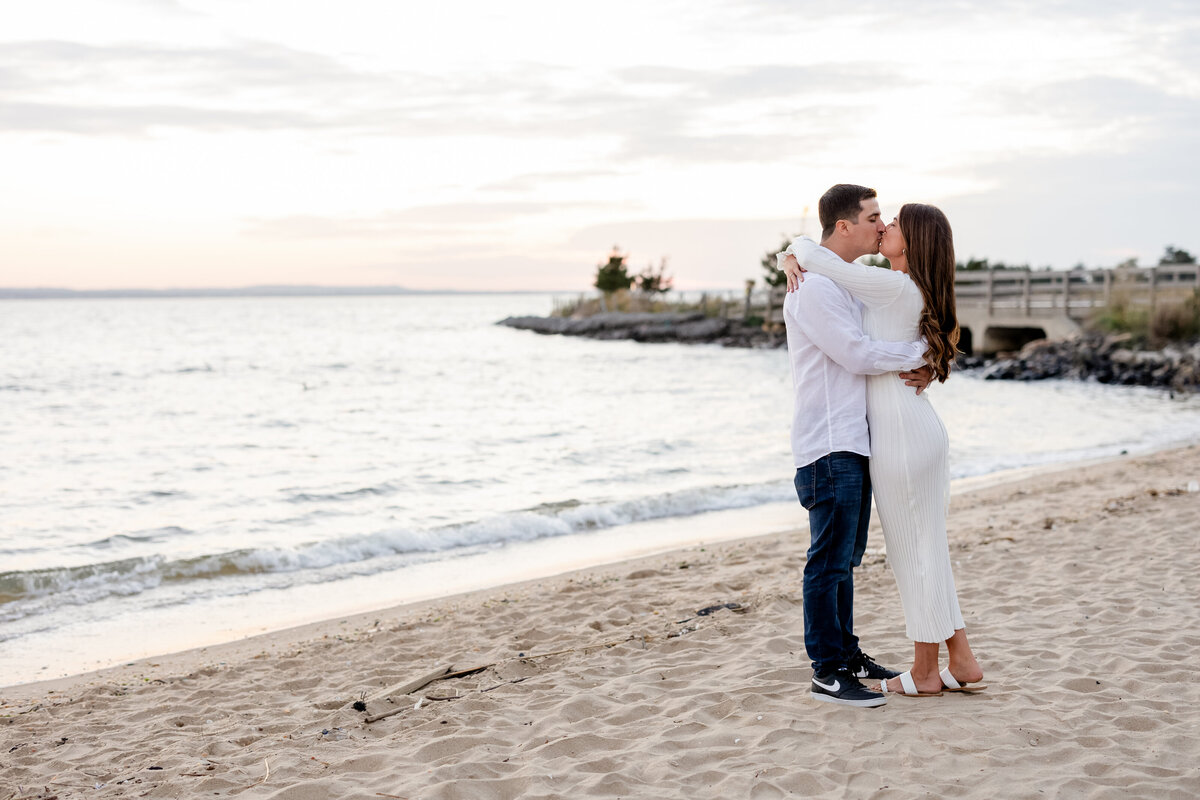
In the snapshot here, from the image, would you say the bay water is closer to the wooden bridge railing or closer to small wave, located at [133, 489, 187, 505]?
small wave, located at [133, 489, 187, 505]

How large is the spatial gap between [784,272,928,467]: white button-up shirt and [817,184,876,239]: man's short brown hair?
27 centimetres

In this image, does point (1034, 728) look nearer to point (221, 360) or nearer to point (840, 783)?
point (840, 783)

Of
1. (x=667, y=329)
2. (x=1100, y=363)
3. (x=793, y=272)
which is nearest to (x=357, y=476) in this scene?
(x=793, y=272)

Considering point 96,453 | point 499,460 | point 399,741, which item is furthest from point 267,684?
point 96,453

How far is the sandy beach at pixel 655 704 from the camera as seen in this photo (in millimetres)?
3535

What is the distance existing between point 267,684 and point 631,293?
60197 mm

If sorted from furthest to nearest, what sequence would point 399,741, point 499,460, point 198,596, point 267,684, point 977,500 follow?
point 499,460
point 977,500
point 198,596
point 267,684
point 399,741

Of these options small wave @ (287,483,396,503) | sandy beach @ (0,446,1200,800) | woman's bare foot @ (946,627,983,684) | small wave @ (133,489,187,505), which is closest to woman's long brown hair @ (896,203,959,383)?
woman's bare foot @ (946,627,983,684)

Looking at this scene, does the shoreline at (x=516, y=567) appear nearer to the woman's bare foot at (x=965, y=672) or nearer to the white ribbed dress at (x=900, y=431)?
→ the woman's bare foot at (x=965, y=672)

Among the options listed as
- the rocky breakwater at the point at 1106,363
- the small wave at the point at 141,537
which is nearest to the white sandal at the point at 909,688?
the small wave at the point at 141,537

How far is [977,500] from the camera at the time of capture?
10836mm

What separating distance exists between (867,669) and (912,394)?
144 cm

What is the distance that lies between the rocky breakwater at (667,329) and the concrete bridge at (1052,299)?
450 inches

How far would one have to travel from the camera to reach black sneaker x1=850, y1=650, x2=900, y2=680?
4391mm
